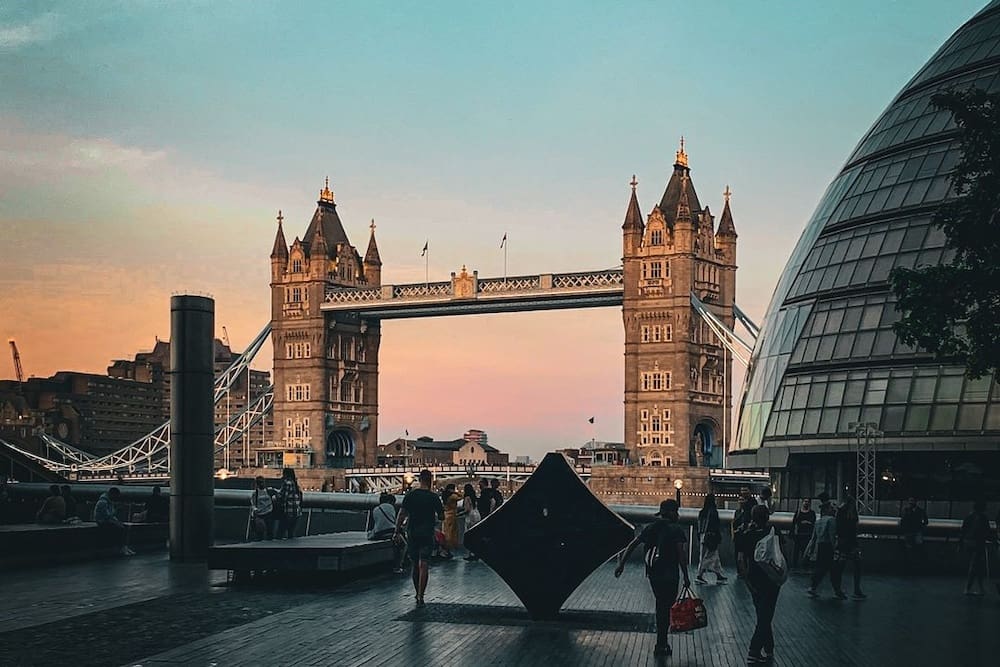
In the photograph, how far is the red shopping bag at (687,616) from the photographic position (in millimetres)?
17266

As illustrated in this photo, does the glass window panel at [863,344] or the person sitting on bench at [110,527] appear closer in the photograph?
the person sitting on bench at [110,527]

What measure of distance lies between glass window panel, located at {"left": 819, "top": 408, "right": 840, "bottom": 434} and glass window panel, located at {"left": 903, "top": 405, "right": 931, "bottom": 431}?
278 centimetres

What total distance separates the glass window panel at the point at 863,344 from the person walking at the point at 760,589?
32.3 m

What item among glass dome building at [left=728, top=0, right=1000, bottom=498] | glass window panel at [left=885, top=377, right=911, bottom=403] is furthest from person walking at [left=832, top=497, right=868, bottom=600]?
glass window panel at [left=885, top=377, right=911, bottom=403]

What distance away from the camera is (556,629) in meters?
19.1

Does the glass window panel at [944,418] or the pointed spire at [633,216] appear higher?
the pointed spire at [633,216]

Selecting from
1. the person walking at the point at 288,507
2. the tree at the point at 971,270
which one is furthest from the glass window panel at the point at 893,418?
the person walking at the point at 288,507

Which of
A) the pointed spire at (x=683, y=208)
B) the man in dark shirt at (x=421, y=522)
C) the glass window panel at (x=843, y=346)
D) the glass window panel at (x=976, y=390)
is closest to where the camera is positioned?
the man in dark shirt at (x=421, y=522)

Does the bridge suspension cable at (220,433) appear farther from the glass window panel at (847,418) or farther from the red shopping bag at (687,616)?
the red shopping bag at (687,616)

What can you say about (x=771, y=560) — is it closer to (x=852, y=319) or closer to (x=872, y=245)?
(x=852, y=319)

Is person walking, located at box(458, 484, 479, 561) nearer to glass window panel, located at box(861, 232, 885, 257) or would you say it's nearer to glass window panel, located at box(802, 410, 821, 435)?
glass window panel, located at box(802, 410, 821, 435)

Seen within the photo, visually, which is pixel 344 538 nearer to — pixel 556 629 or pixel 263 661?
pixel 556 629

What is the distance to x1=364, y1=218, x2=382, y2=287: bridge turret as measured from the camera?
184000 millimetres

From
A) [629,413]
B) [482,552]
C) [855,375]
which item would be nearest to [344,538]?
[482,552]
